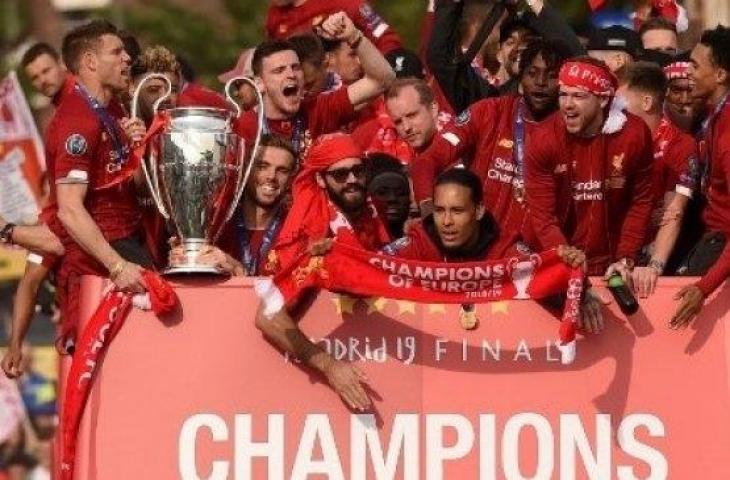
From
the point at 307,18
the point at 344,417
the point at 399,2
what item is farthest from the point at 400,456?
the point at 399,2

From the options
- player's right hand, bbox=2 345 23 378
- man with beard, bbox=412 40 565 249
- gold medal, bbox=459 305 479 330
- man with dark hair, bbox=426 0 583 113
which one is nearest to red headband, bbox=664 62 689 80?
man with dark hair, bbox=426 0 583 113

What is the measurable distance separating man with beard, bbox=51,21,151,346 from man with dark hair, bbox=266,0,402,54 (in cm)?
206

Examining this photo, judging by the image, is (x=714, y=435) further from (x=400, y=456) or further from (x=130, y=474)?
(x=130, y=474)

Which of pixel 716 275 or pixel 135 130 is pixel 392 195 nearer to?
pixel 135 130

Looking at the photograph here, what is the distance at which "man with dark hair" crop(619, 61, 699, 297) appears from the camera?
1606cm

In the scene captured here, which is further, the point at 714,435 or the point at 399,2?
the point at 399,2

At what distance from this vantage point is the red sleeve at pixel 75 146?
1589cm

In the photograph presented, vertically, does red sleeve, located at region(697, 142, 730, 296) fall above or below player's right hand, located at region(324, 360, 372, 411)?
above

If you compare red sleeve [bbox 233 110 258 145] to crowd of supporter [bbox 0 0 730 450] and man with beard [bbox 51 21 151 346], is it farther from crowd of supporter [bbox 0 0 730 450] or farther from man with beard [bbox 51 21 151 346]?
man with beard [bbox 51 21 151 346]

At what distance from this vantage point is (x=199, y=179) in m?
15.8

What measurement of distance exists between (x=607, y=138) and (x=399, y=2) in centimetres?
1788

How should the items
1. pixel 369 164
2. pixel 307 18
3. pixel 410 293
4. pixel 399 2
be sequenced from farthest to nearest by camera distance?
pixel 399 2, pixel 307 18, pixel 369 164, pixel 410 293

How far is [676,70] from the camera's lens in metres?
17.8

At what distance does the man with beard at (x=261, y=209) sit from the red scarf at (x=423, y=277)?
2.81ft
